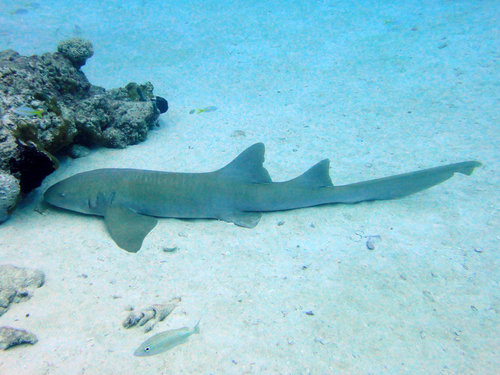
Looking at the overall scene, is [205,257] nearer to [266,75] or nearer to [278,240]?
[278,240]

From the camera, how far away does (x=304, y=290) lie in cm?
295

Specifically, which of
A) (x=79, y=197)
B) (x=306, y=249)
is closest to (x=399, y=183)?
(x=306, y=249)

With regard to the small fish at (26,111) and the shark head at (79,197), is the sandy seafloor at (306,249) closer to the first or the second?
the shark head at (79,197)

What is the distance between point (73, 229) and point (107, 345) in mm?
1962

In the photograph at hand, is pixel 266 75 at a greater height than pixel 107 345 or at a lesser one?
greater

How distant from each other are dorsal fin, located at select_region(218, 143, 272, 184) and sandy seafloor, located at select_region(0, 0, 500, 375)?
65 centimetres

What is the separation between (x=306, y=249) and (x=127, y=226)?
2239 millimetres

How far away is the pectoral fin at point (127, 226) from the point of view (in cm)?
344

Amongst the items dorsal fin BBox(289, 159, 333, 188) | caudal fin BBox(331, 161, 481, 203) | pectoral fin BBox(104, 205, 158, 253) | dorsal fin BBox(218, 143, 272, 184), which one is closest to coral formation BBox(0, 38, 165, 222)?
pectoral fin BBox(104, 205, 158, 253)

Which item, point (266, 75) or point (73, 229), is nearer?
point (73, 229)

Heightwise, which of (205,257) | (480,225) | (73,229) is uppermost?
(73,229)

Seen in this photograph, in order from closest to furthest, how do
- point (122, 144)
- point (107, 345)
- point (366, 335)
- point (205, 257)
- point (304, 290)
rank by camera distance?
point (107, 345) → point (366, 335) → point (304, 290) → point (205, 257) → point (122, 144)

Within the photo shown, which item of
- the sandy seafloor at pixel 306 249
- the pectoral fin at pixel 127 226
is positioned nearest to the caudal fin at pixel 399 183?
the sandy seafloor at pixel 306 249

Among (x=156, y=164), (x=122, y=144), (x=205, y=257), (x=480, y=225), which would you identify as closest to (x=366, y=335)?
(x=205, y=257)
